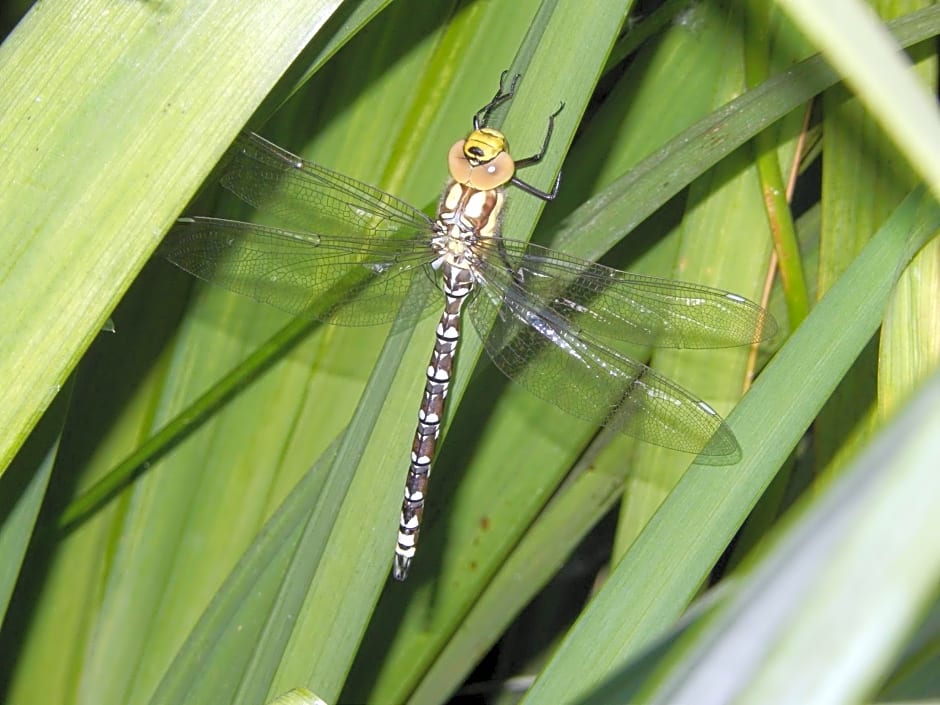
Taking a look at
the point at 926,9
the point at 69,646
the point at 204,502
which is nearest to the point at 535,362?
the point at 204,502

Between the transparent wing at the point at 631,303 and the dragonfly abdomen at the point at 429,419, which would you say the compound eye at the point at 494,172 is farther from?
the dragonfly abdomen at the point at 429,419

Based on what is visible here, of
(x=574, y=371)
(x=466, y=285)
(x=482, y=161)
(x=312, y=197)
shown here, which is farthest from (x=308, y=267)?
(x=574, y=371)

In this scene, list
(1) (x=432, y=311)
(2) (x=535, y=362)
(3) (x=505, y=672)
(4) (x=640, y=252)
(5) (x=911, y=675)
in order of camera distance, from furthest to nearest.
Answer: (3) (x=505, y=672) < (4) (x=640, y=252) < (2) (x=535, y=362) < (1) (x=432, y=311) < (5) (x=911, y=675)

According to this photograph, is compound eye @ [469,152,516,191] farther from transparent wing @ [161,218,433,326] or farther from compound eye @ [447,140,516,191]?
transparent wing @ [161,218,433,326]

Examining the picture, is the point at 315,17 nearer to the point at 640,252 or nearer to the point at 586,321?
the point at 586,321

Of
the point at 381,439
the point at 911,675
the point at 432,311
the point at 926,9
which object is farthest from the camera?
the point at 432,311

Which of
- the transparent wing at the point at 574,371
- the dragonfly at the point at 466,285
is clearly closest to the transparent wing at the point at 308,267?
the dragonfly at the point at 466,285

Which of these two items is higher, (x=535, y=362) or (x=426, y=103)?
(x=426, y=103)
